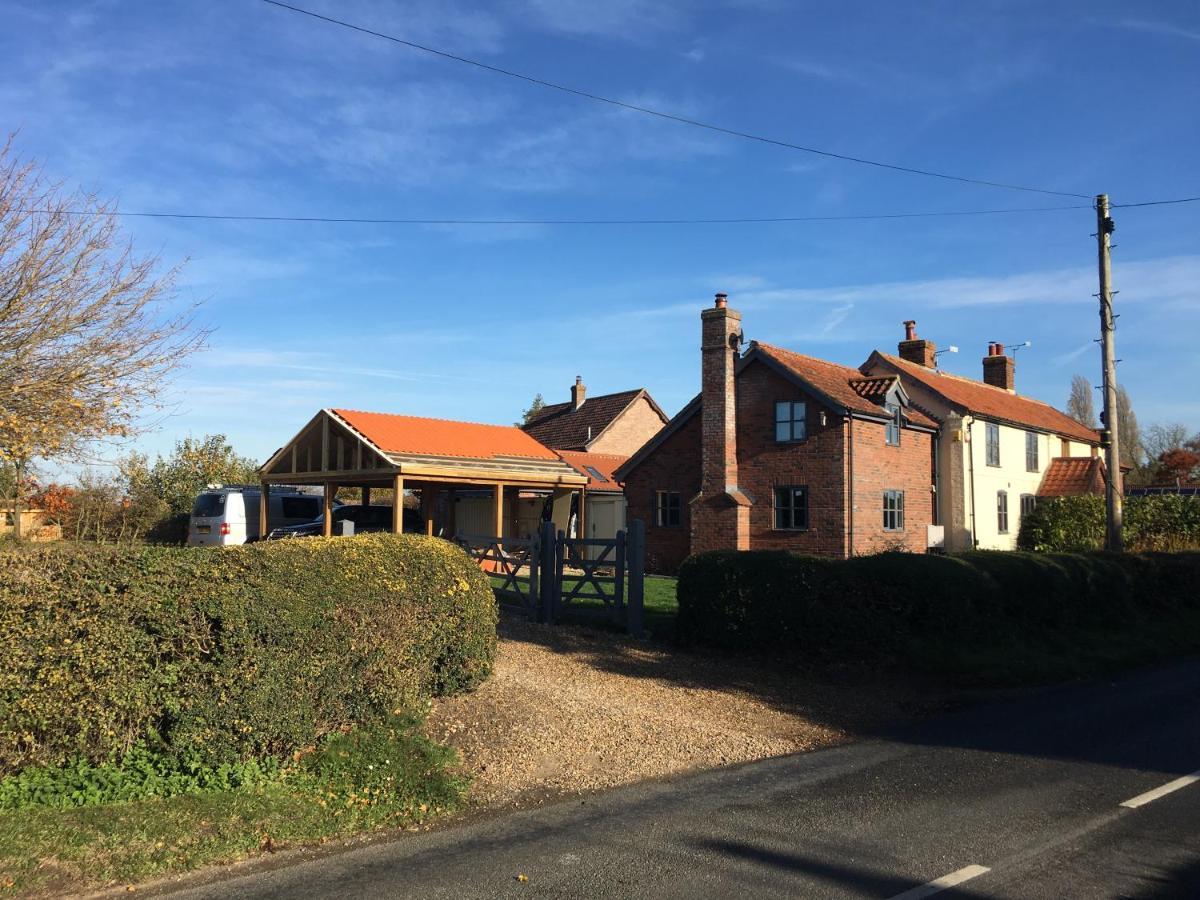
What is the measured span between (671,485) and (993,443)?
1168 cm

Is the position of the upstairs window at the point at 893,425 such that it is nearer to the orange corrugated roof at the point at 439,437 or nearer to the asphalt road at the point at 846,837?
the orange corrugated roof at the point at 439,437

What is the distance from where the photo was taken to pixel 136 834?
549 cm

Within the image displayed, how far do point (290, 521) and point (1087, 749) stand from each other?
24793mm

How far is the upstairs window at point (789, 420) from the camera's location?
26.5 m

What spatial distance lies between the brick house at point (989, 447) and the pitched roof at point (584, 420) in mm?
14053

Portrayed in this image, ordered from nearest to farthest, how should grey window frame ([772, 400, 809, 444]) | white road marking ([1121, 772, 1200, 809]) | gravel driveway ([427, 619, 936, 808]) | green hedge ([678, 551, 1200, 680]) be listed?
white road marking ([1121, 772, 1200, 809]), gravel driveway ([427, 619, 936, 808]), green hedge ([678, 551, 1200, 680]), grey window frame ([772, 400, 809, 444])

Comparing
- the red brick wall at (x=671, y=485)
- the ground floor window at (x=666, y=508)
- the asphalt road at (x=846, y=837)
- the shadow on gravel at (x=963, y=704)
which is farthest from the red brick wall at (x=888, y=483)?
the asphalt road at (x=846, y=837)

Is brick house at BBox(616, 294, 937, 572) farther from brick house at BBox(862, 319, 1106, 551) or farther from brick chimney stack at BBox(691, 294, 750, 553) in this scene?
brick house at BBox(862, 319, 1106, 551)

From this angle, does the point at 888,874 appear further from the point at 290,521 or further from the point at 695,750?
the point at 290,521

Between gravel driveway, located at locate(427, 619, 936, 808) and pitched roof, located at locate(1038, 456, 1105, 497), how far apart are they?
27091 mm

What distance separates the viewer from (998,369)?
129ft

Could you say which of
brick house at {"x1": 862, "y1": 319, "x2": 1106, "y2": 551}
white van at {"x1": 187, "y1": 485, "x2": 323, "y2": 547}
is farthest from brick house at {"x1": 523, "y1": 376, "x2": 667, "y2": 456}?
white van at {"x1": 187, "y1": 485, "x2": 323, "y2": 547}

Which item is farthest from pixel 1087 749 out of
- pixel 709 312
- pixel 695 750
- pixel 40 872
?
pixel 709 312

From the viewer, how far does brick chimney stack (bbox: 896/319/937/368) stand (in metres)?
35.5
